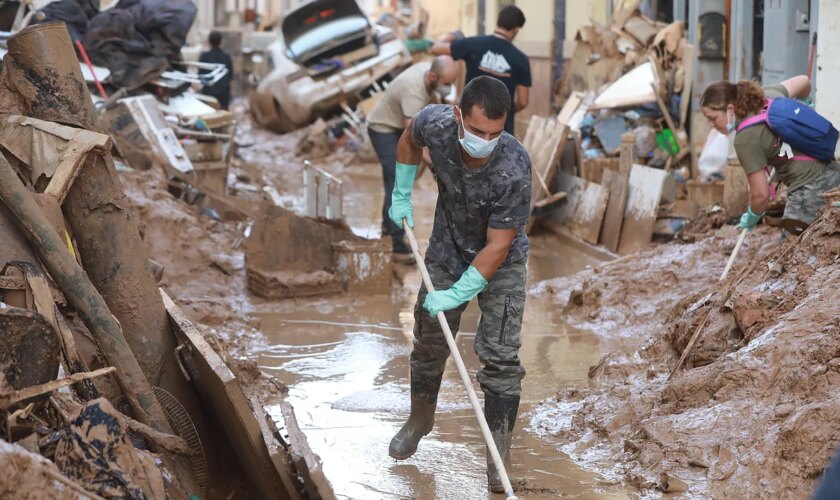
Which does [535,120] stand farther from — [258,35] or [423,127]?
[258,35]

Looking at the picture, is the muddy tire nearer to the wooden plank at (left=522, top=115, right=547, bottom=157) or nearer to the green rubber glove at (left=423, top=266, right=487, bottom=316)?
the wooden plank at (left=522, top=115, right=547, bottom=157)

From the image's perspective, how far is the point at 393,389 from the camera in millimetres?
6555

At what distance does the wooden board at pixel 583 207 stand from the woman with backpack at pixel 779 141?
3.92 m

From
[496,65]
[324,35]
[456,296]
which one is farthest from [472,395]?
[324,35]

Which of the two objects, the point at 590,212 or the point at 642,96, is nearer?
the point at 590,212

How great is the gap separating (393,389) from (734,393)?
2.18 meters

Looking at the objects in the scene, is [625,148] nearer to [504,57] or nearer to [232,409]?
[504,57]

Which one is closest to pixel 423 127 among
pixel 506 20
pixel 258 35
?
pixel 506 20

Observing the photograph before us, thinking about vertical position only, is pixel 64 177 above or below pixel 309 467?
above

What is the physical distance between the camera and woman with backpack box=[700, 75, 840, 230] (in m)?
6.45

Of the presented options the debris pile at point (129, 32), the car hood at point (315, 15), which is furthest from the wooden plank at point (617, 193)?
the car hood at point (315, 15)

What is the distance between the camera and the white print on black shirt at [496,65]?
9.78 m

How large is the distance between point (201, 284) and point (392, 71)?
10.6m

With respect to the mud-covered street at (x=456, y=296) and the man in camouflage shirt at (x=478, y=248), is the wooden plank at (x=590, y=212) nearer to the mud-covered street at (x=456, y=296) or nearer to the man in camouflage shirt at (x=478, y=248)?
the mud-covered street at (x=456, y=296)
